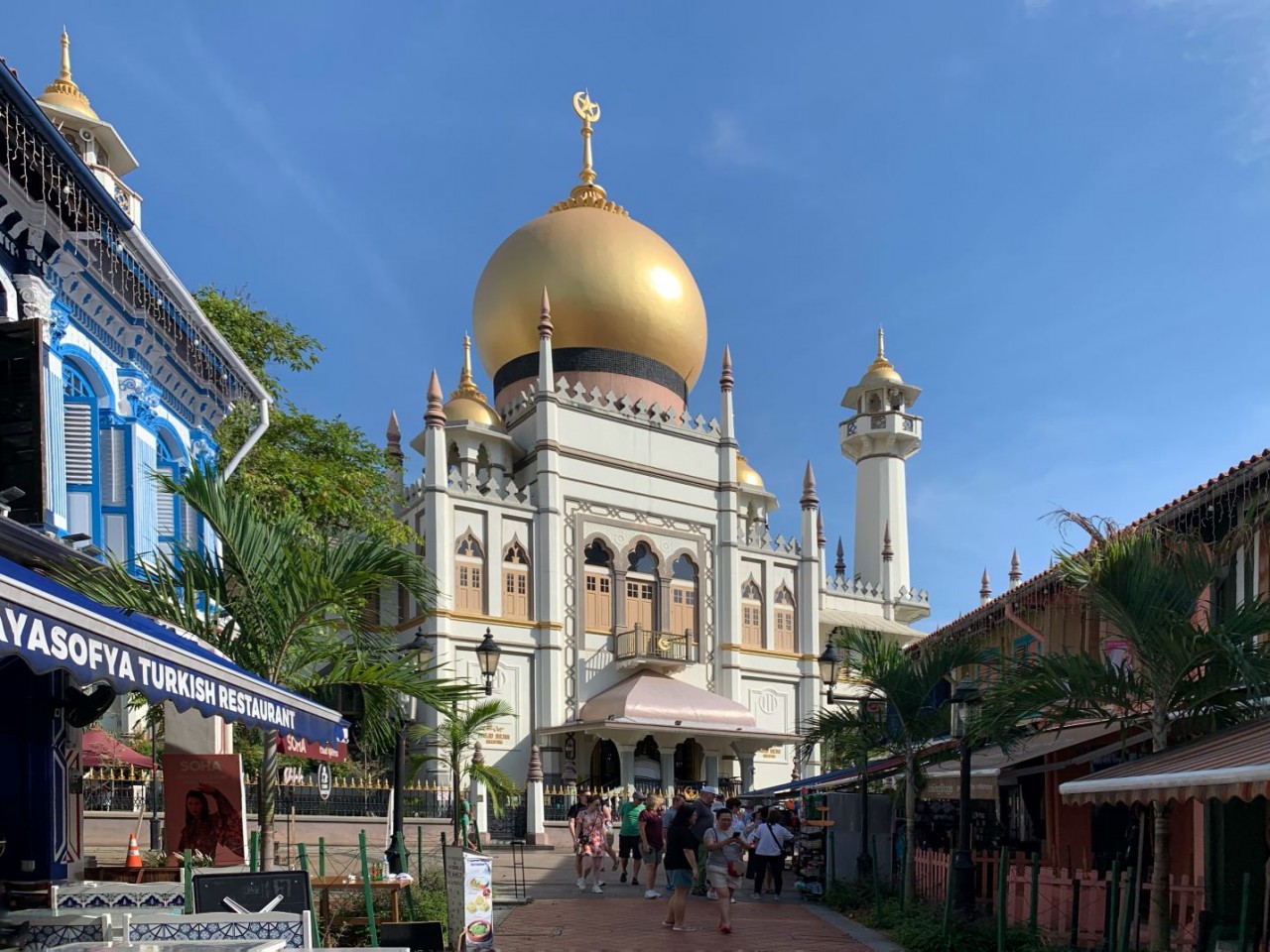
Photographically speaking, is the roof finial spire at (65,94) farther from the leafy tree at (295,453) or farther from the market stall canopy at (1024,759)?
the market stall canopy at (1024,759)

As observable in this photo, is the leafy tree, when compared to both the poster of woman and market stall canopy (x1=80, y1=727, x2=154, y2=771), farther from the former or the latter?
the poster of woman

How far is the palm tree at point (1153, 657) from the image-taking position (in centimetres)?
1009

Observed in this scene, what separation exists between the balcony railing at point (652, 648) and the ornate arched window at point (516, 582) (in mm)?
2920

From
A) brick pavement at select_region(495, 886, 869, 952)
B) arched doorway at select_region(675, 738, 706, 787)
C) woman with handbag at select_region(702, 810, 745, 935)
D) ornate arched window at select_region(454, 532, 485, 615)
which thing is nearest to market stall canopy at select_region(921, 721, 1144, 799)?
brick pavement at select_region(495, 886, 869, 952)

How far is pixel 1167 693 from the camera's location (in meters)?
10.3

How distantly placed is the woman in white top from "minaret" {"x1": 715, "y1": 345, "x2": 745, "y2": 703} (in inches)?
636

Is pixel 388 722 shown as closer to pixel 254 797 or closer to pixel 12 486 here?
pixel 12 486

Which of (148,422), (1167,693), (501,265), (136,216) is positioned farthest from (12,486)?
(501,265)

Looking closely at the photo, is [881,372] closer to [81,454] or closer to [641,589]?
[641,589]

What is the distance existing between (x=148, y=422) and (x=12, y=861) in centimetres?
708

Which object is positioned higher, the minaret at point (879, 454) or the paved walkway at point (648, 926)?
the minaret at point (879, 454)

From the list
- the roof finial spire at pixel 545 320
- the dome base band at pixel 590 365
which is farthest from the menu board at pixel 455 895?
the dome base band at pixel 590 365

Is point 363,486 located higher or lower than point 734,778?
higher

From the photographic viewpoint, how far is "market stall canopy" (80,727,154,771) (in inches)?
643
